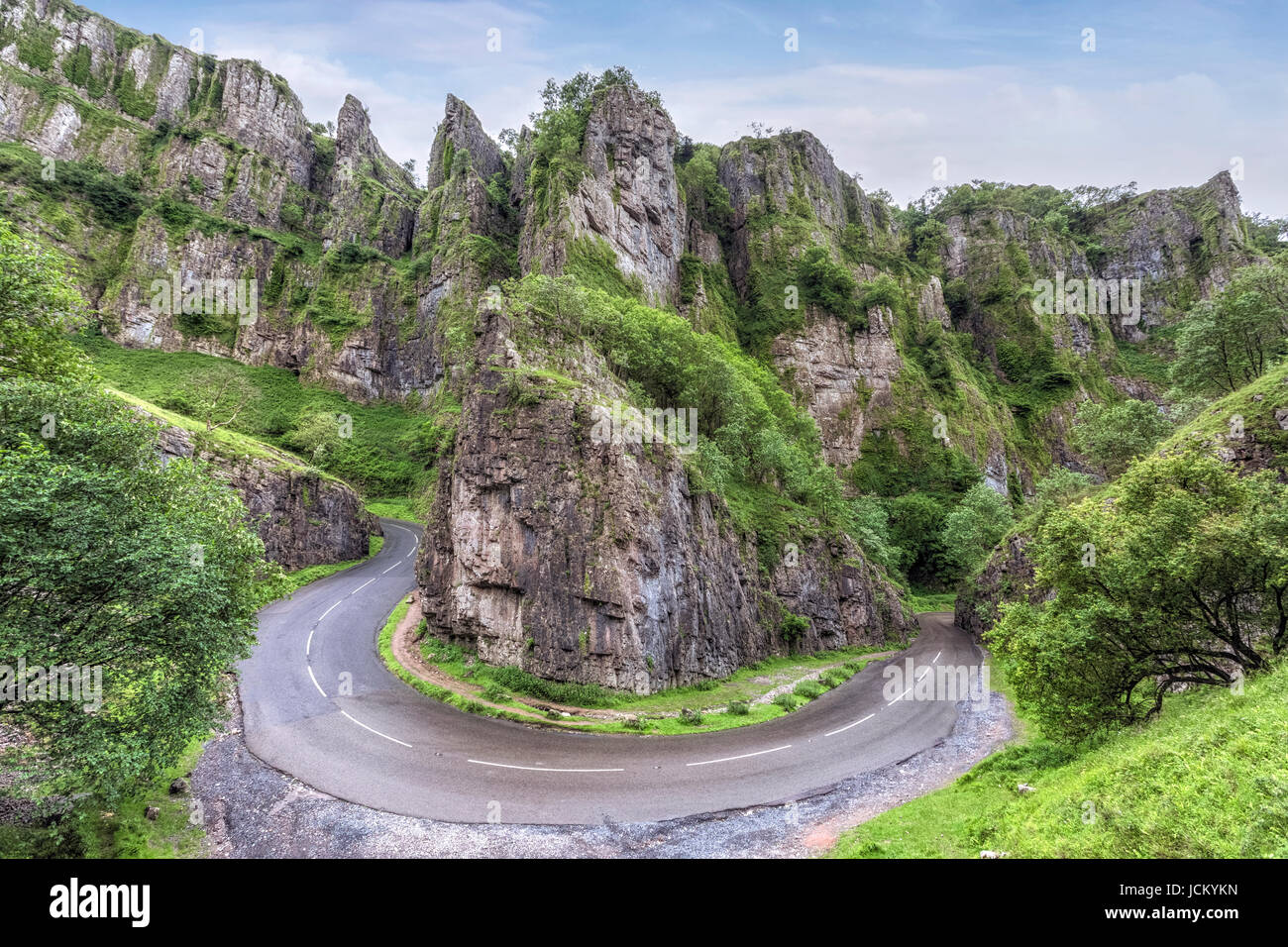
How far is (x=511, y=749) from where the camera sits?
651 inches

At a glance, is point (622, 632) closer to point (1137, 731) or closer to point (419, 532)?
point (1137, 731)

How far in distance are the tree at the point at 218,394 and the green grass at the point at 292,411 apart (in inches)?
17.6

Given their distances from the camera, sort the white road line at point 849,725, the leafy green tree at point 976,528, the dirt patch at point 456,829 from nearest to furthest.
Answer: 1. the dirt patch at point 456,829
2. the white road line at point 849,725
3. the leafy green tree at point 976,528

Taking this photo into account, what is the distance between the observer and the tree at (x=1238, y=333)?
31891 millimetres

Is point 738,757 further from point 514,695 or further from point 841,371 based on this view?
point 841,371

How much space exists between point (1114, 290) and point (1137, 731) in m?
114

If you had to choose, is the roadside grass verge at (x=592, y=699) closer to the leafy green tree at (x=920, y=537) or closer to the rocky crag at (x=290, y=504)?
the rocky crag at (x=290, y=504)

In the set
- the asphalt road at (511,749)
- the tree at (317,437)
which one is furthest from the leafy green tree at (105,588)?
the tree at (317,437)

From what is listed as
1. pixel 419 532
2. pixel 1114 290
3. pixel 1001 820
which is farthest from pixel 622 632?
pixel 1114 290

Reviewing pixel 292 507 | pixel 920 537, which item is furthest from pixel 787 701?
pixel 920 537

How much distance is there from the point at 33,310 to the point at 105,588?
8.19 metres

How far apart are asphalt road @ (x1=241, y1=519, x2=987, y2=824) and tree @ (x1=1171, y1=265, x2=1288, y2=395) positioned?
3223cm

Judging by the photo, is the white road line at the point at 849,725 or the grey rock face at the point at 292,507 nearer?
the white road line at the point at 849,725

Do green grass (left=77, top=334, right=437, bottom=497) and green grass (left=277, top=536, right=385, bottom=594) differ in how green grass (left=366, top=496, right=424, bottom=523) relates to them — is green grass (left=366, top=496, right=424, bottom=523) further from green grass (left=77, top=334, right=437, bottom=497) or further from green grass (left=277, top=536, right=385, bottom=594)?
green grass (left=277, top=536, right=385, bottom=594)
